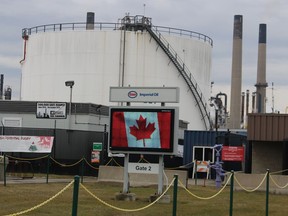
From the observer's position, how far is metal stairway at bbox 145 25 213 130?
55284 mm

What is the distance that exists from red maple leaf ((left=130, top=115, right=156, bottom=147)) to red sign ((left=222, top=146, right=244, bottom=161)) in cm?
1375

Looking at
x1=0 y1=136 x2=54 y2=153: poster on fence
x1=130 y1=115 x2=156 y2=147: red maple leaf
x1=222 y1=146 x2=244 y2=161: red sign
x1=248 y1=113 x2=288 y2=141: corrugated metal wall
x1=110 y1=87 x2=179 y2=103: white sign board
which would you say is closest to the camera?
x1=130 y1=115 x2=156 y2=147: red maple leaf

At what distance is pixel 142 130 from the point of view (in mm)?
19531

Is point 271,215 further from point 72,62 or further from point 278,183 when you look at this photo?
point 72,62

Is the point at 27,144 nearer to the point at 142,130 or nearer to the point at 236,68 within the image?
the point at 142,130

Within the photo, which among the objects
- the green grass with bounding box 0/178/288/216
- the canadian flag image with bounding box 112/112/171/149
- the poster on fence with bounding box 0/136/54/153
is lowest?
the green grass with bounding box 0/178/288/216

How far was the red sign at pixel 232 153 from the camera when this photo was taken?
106 feet

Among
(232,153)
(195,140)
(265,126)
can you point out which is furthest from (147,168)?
(195,140)

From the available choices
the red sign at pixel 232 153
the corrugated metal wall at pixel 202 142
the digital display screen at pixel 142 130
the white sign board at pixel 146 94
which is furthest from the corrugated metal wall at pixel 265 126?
the digital display screen at pixel 142 130

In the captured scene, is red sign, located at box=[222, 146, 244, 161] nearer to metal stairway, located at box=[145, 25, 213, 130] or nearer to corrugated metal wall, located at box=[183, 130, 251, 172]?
corrugated metal wall, located at box=[183, 130, 251, 172]

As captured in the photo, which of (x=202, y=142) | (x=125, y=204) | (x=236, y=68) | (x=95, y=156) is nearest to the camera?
(x=125, y=204)

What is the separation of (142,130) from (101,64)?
3501cm

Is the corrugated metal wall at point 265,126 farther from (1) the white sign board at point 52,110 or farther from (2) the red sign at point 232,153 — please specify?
(1) the white sign board at point 52,110

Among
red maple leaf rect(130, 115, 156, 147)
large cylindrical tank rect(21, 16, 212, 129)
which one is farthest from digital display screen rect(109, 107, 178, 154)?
large cylindrical tank rect(21, 16, 212, 129)
